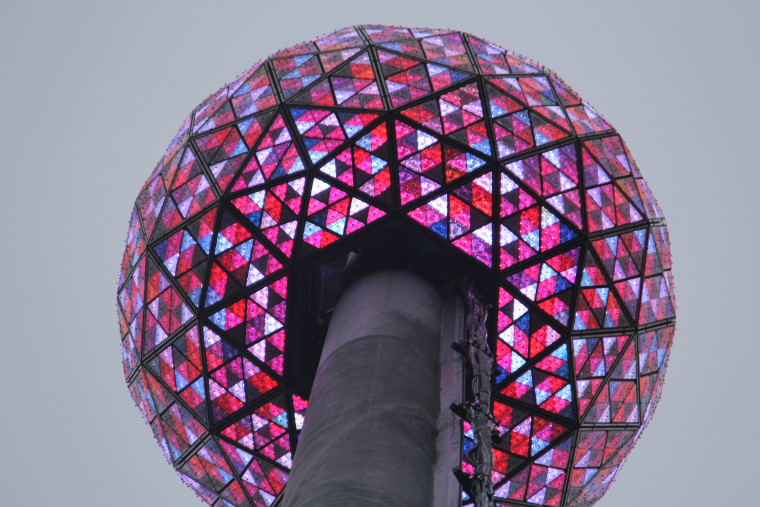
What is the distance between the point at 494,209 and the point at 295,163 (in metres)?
4.59

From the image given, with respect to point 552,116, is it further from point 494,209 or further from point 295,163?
point 295,163

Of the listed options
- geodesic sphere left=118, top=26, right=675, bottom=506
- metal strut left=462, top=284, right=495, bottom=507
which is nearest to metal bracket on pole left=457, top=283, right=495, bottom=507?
metal strut left=462, top=284, right=495, bottom=507

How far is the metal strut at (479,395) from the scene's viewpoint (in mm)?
13797

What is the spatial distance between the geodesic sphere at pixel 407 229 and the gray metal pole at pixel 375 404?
1.82 m

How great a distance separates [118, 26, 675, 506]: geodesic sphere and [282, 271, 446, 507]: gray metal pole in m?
1.82

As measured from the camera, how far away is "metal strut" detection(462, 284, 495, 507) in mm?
13797

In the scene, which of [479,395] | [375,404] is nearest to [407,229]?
[479,395]

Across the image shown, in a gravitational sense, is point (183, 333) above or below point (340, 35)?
below

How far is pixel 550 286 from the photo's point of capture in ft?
67.7

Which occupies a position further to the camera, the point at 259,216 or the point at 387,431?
the point at 259,216

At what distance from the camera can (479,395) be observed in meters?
16.5

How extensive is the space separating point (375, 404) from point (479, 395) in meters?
2.16

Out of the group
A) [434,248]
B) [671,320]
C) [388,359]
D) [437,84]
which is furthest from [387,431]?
[671,320]

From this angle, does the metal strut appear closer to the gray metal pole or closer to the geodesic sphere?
the gray metal pole
